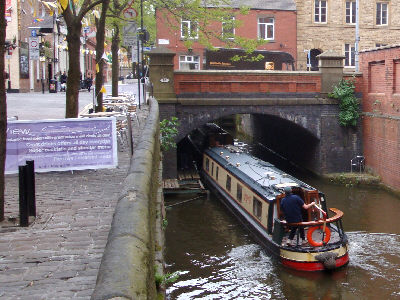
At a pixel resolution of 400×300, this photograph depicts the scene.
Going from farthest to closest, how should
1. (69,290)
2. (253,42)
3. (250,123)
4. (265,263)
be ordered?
(250,123) < (253,42) < (265,263) < (69,290)

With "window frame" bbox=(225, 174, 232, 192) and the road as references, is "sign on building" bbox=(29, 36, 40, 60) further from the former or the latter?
"window frame" bbox=(225, 174, 232, 192)

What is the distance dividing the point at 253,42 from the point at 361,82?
6.21 meters

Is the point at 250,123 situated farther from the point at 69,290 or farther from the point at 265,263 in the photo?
the point at 69,290

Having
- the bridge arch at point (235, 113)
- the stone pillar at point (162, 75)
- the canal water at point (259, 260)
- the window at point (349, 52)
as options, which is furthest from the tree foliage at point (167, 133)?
the window at point (349, 52)

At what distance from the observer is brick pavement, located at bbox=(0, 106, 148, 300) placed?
469cm

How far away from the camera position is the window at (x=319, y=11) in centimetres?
3872

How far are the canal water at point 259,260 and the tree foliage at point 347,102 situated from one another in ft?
15.0

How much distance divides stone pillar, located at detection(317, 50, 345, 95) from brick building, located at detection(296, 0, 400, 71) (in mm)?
13419

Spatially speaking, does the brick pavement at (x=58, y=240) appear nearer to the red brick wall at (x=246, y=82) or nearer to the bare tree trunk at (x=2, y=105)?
the bare tree trunk at (x=2, y=105)

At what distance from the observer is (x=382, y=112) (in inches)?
909

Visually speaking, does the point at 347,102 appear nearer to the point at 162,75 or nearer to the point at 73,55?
the point at 162,75

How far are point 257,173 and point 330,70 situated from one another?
8914 mm

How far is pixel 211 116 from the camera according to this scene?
23.8m

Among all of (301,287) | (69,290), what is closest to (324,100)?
(301,287)
